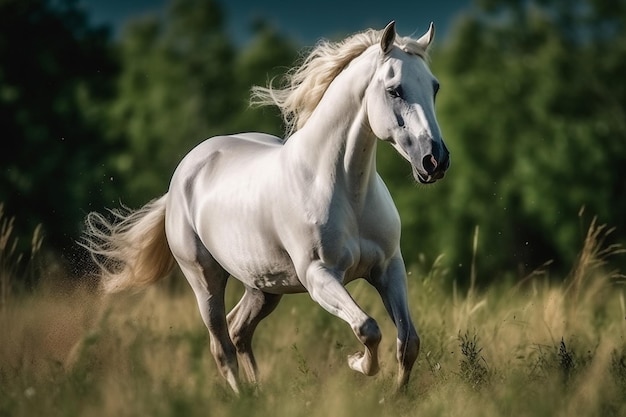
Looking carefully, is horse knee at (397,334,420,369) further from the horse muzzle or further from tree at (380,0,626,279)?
tree at (380,0,626,279)

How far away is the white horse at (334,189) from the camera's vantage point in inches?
241

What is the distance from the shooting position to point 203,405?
5.25 m

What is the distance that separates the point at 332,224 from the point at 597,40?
42.9 meters

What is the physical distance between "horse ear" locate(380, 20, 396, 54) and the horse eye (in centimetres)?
25

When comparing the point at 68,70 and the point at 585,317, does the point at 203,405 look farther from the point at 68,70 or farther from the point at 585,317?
the point at 68,70

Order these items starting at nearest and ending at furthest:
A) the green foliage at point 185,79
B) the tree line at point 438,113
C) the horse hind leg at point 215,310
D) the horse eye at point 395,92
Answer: the horse eye at point 395,92, the horse hind leg at point 215,310, the tree line at point 438,113, the green foliage at point 185,79

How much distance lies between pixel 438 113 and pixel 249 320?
39.5m

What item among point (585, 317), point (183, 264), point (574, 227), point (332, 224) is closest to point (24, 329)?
point (183, 264)

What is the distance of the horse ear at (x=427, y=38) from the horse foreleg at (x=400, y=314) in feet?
3.96

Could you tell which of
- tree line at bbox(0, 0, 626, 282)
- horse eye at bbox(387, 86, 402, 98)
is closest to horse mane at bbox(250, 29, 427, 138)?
horse eye at bbox(387, 86, 402, 98)

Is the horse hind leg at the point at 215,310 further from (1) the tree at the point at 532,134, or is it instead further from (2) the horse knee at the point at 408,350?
(1) the tree at the point at 532,134

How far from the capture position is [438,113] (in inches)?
1841

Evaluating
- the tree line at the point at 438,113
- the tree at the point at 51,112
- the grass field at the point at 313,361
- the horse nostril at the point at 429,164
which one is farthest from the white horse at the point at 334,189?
the tree line at the point at 438,113

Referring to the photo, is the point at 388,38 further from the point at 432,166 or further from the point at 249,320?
the point at 249,320
